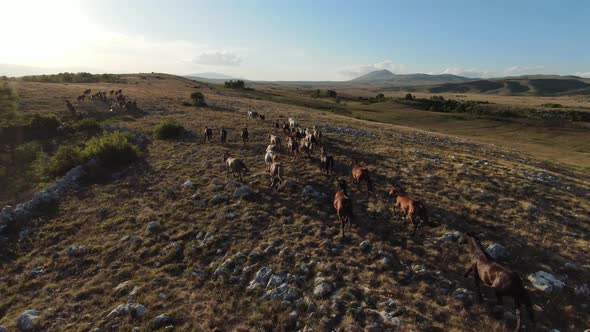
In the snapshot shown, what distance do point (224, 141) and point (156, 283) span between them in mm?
16884

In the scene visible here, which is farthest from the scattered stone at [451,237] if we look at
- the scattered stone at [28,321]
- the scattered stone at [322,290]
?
the scattered stone at [28,321]

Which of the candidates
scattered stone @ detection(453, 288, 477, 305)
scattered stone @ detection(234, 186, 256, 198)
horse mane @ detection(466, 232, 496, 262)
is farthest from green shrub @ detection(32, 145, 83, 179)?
horse mane @ detection(466, 232, 496, 262)

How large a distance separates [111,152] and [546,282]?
24.5 m

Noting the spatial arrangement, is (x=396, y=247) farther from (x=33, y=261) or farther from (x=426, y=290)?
(x=33, y=261)

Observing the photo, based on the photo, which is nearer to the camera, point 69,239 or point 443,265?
point 443,265

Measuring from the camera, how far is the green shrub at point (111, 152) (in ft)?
70.8

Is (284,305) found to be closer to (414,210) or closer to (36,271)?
(414,210)

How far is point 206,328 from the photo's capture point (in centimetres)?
857

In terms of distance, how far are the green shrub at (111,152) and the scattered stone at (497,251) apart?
2227 centimetres

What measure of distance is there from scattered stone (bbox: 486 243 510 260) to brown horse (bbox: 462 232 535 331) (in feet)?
5.59

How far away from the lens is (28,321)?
30.3ft

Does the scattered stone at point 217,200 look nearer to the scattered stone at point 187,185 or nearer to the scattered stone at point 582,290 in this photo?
the scattered stone at point 187,185

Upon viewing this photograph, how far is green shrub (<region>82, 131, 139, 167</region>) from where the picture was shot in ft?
70.8

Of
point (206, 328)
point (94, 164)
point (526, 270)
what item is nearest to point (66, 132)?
point (94, 164)
